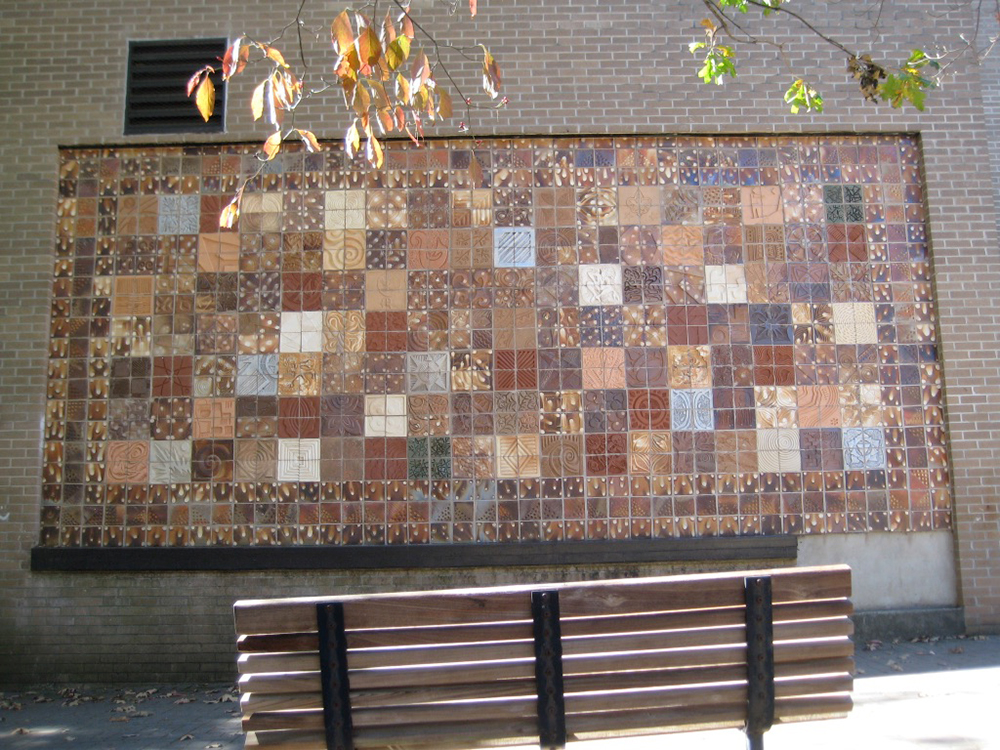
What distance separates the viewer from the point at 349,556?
7.09 m

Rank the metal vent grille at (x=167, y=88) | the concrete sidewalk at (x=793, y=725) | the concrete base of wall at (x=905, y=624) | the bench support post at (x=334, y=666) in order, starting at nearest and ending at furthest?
the bench support post at (x=334, y=666)
the concrete sidewalk at (x=793, y=725)
the concrete base of wall at (x=905, y=624)
the metal vent grille at (x=167, y=88)

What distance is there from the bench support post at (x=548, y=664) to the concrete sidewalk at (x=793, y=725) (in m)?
1.26

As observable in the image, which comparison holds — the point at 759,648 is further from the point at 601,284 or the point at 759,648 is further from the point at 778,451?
the point at 601,284

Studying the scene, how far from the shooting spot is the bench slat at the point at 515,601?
3514mm

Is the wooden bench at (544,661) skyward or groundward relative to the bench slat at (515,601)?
groundward

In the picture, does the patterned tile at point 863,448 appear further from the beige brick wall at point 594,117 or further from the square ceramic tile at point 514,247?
the square ceramic tile at point 514,247

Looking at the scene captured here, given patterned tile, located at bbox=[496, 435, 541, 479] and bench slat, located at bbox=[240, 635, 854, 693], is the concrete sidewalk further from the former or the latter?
patterned tile, located at bbox=[496, 435, 541, 479]

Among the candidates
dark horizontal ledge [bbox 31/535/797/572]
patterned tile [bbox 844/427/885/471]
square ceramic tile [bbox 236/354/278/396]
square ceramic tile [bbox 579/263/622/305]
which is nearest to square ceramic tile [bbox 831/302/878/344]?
patterned tile [bbox 844/427/885/471]

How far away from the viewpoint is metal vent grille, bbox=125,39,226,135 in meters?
7.79

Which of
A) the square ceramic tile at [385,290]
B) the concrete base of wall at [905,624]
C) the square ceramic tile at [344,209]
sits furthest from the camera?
the square ceramic tile at [344,209]

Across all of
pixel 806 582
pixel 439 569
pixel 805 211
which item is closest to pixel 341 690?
pixel 806 582

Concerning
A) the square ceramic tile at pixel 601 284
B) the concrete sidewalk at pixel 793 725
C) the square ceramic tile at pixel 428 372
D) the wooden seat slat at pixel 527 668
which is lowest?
the concrete sidewalk at pixel 793 725

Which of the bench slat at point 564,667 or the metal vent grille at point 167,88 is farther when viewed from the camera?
the metal vent grille at point 167,88

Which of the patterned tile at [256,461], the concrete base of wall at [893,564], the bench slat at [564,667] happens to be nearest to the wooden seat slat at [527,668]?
the bench slat at [564,667]
